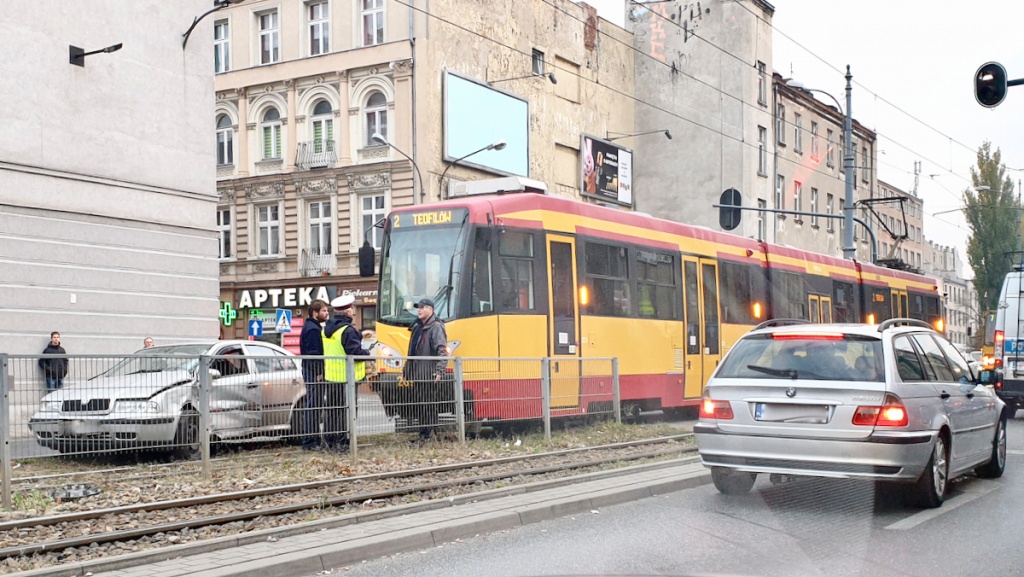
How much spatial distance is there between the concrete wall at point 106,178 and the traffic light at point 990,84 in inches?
612

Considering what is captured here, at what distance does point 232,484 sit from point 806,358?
17.1 feet

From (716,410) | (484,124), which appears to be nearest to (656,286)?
(716,410)

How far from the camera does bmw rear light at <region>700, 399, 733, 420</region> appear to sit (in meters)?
9.61

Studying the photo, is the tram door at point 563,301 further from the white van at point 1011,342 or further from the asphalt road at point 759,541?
the white van at point 1011,342

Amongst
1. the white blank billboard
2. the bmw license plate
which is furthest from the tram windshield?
the white blank billboard

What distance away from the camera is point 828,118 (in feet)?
194

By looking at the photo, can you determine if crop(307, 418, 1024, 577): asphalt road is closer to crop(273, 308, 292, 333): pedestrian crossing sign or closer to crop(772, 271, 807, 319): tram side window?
crop(772, 271, 807, 319): tram side window

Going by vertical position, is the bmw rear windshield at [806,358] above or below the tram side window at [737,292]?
below

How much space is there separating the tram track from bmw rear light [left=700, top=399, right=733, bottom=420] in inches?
87.6

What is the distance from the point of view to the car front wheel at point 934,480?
9.13m

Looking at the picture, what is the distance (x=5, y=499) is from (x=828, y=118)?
5610 cm

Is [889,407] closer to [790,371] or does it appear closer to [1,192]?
[790,371]

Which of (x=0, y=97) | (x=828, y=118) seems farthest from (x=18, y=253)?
(x=828, y=118)

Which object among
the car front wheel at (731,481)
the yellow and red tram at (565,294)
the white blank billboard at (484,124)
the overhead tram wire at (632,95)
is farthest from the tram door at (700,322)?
the overhead tram wire at (632,95)
